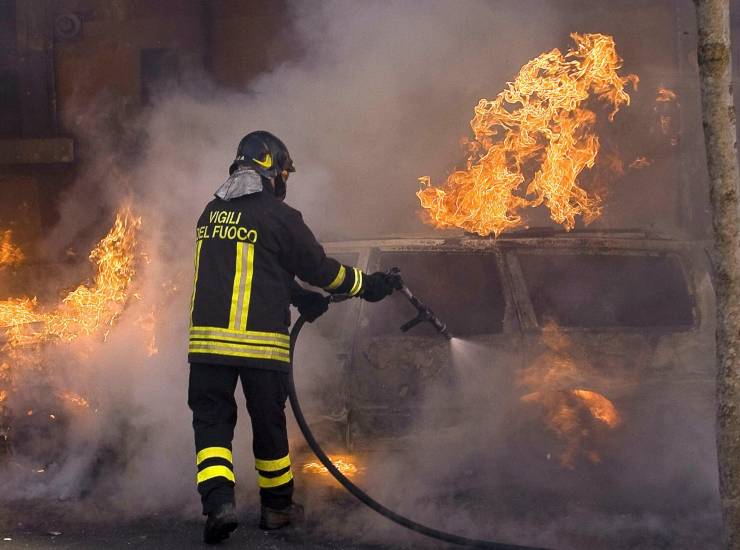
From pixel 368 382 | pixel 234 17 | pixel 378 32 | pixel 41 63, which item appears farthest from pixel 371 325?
pixel 41 63

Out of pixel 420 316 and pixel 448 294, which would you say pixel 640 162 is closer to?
pixel 448 294

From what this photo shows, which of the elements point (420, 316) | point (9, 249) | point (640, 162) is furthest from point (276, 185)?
point (9, 249)

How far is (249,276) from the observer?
4.50 metres

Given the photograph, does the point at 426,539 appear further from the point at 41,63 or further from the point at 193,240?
the point at 41,63

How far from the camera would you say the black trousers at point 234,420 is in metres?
4.38

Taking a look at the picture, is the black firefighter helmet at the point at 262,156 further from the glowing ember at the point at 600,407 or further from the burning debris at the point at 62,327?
the glowing ember at the point at 600,407

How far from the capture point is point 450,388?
508 centimetres

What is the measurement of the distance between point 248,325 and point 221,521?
0.96 meters

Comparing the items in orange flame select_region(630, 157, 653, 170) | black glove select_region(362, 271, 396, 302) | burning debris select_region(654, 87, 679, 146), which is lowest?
black glove select_region(362, 271, 396, 302)

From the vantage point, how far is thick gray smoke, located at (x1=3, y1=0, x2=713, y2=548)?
5090 millimetres

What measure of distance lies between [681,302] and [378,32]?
513 centimetres

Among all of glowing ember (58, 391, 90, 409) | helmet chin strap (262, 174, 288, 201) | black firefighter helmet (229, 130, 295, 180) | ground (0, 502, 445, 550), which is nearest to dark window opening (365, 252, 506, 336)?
helmet chin strap (262, 174, 288, 201)

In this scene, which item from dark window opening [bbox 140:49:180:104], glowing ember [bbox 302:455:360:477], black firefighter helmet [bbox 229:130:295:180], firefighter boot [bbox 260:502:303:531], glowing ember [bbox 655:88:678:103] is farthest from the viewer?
dark window opening [bbox 140:49:180:104]

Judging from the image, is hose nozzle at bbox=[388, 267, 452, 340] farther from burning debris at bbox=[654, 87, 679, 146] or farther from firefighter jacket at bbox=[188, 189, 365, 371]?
burning debris at bbox=[654, 87, 679, 146]
